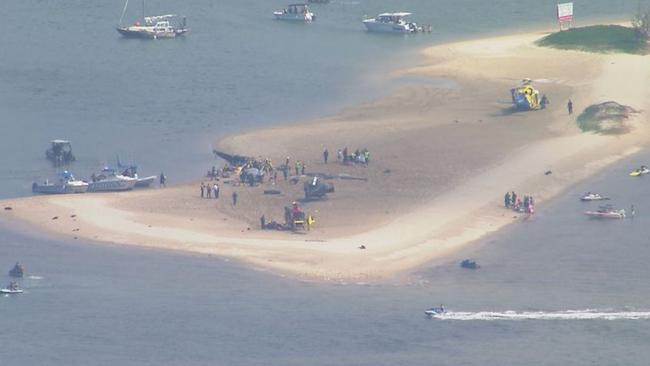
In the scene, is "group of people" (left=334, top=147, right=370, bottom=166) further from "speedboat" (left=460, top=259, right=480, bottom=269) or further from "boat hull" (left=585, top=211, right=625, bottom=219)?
"speedboat" (left=460, top=259, right=480, bottom=269)

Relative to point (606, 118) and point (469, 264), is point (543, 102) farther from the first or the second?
point (469, 264)

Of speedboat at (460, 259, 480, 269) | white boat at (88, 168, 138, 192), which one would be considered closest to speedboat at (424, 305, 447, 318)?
speedboat at (460, 259, 480, 269)

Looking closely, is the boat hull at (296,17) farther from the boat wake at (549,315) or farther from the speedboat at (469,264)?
the boat wake at (549,315)

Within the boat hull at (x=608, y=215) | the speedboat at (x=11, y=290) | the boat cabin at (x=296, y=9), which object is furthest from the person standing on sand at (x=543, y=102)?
the boat cabin at (x=296, y=9)

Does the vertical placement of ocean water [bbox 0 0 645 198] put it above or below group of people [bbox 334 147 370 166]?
above

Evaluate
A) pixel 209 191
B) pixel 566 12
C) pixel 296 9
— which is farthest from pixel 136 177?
pixel 296 9

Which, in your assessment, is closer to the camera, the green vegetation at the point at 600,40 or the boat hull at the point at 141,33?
the green vegetation at the point at 600,40

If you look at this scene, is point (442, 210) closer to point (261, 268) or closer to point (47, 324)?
point (261, 268)
